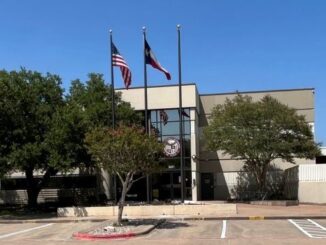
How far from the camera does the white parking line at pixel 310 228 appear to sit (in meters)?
19.9

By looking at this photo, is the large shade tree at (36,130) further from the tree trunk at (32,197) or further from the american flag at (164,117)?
the american flag at (164,117)

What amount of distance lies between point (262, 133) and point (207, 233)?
19.0 meters

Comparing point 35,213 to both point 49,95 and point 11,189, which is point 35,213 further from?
point 11,189

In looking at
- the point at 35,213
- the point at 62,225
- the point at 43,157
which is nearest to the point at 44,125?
the point at 43,157

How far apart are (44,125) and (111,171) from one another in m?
10.8

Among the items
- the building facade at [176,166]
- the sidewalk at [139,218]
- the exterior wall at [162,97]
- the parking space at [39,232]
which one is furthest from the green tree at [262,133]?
the parking space at [39,232]

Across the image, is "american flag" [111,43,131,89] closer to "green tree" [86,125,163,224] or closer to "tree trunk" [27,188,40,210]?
"green tree" [86,125,163,224]

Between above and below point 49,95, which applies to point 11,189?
below

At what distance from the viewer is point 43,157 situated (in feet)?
109

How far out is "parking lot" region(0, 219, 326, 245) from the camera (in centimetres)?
1888

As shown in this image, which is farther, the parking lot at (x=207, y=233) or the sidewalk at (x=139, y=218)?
the sidewalk at (x=139, y=218)

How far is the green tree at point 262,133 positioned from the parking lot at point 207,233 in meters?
13.0

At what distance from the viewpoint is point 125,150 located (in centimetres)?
2353

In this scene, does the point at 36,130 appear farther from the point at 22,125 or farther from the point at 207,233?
the point at 207,233
